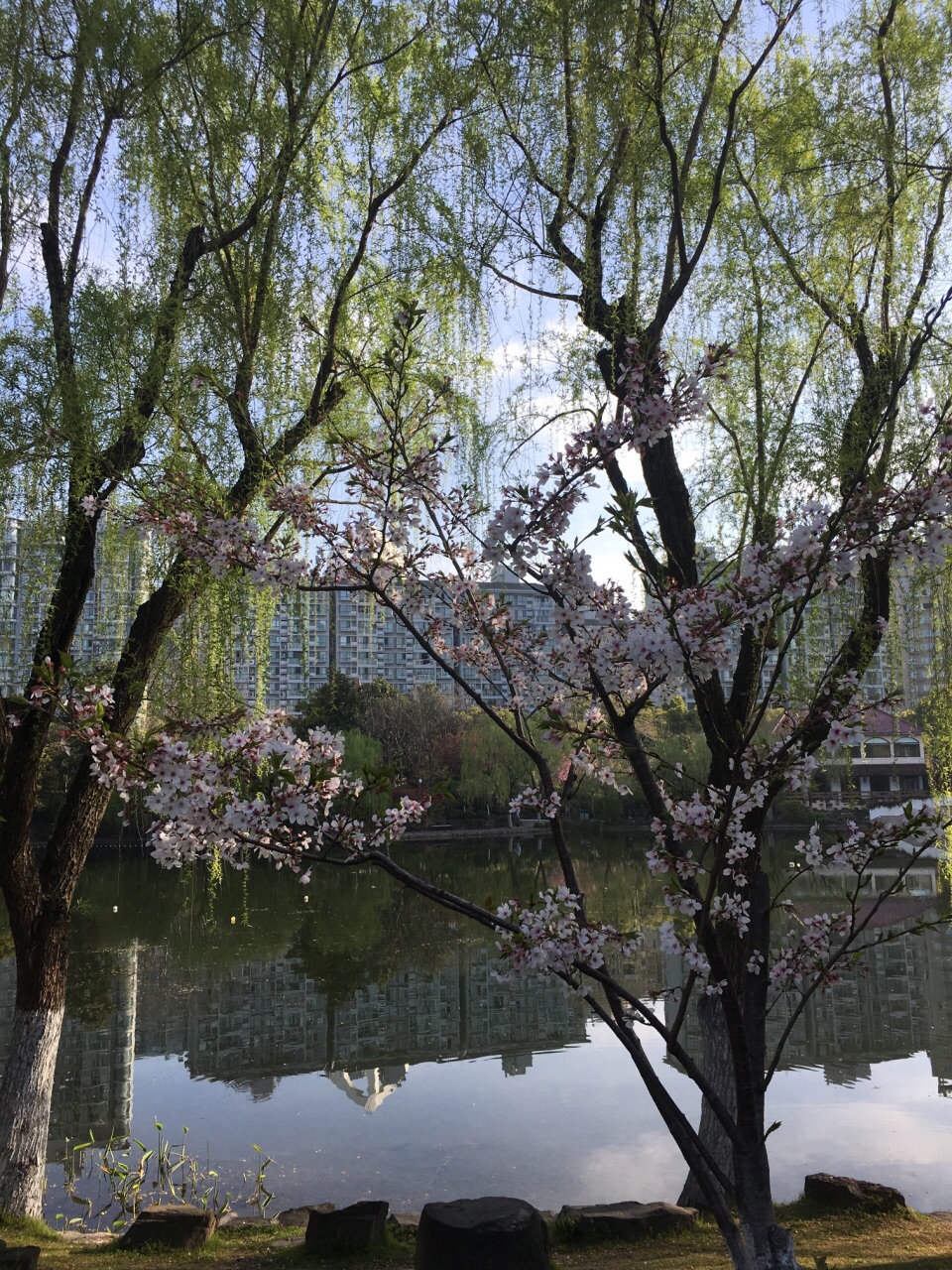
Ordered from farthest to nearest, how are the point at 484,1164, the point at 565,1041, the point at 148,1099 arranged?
the point at 565,1041
the point at 148,1099
the point at 484,1164

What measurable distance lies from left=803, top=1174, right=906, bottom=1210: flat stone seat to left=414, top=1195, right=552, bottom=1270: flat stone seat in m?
1.67

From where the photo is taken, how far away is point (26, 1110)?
380cm

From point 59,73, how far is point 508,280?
87.9 inches

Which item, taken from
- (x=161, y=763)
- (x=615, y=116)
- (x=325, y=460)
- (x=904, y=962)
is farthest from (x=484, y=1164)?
(x=904, y=962)

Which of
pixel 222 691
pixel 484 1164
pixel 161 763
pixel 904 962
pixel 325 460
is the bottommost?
pixel 484 1164

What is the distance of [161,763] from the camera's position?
1.87 m

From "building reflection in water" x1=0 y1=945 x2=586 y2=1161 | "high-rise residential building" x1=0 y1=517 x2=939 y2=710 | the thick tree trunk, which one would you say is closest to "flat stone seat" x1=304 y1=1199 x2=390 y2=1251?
the thick tree trunk

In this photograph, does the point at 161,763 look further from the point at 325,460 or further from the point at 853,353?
the point at 853,353

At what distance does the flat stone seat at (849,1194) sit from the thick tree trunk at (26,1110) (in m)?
3.35

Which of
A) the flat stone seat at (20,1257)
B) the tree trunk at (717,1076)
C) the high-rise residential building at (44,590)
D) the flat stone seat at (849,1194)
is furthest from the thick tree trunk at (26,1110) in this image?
the flat stone seat at (849,1194)

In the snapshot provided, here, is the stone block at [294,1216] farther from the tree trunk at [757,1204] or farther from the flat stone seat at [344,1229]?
the tree trunk at [757,1204]

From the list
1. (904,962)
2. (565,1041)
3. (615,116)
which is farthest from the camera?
(904,962)

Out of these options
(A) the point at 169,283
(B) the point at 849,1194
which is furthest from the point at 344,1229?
(A) the point at 169,283

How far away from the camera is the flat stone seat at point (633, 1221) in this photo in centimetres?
359
